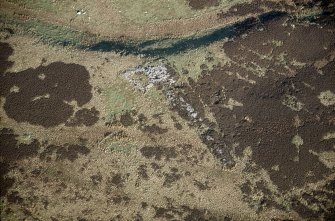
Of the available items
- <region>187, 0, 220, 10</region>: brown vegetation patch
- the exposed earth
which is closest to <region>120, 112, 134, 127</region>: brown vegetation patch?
the exposed earth

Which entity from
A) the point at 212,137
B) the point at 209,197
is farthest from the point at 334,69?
the point at 209,197

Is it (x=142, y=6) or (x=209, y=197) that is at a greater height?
(x=142, y=6)

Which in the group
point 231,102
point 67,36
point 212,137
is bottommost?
point 212,137

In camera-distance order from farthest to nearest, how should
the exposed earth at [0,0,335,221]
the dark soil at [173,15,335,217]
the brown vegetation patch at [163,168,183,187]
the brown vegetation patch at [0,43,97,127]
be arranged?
the brown vegetation patch at [0,43,97,127] < the dark soil at [173,15,335,217] < the brown vegetation patch at [163,168,183,187] < the exposed earth at [0,0,335,221]

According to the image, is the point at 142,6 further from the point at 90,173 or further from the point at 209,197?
the point at 209,197

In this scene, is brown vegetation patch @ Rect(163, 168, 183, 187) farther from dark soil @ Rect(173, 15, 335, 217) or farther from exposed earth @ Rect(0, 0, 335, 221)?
dark soil @ Rect(173, 15, 335, 217)

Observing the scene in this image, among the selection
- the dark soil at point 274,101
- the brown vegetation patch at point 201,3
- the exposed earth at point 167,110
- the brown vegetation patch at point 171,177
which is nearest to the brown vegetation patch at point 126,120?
the exposed earth at point 167,110

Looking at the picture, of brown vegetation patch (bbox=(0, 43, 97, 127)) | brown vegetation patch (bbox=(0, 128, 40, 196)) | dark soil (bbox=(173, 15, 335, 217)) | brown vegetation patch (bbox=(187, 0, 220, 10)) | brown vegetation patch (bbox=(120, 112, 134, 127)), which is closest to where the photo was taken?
brown vegetation patch (bbox=(0, 128, 40, 196))

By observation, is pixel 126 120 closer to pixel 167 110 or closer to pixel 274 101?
pixel 167 110
